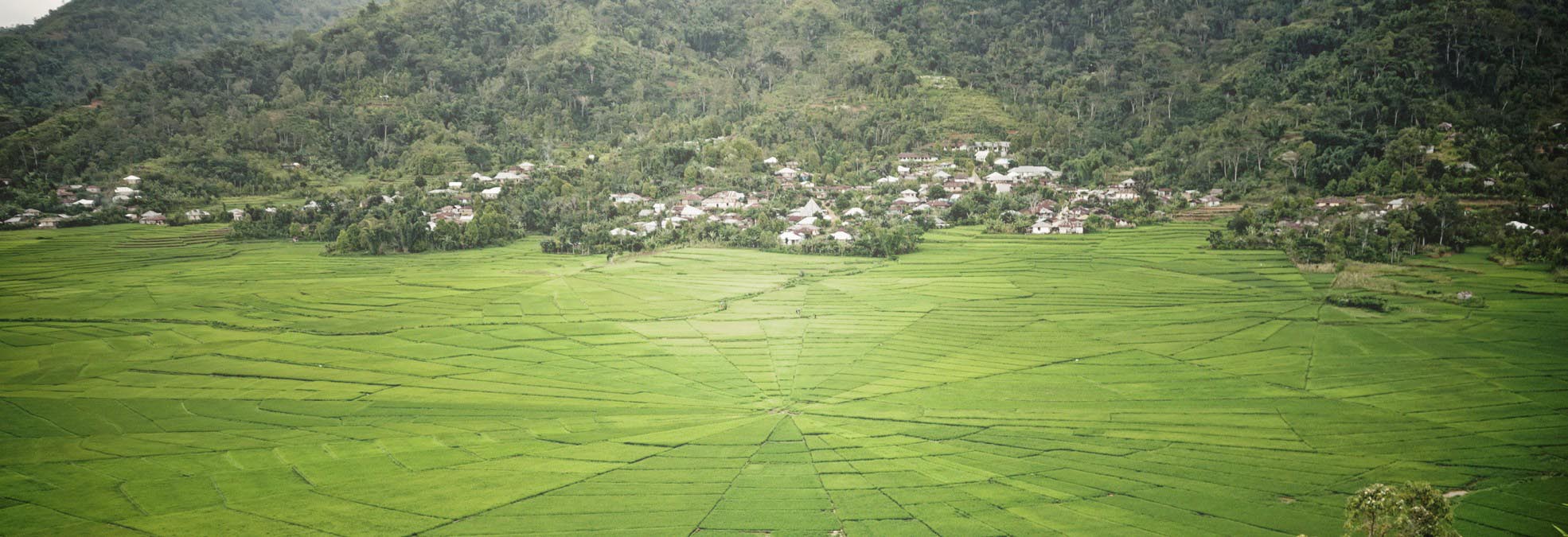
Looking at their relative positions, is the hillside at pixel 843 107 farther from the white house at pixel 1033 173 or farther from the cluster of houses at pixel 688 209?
the cluster of houses at pixel 688 209

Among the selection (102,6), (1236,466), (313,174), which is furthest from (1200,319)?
(102,6)

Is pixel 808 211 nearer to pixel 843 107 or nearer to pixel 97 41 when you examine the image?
pixel 843 107

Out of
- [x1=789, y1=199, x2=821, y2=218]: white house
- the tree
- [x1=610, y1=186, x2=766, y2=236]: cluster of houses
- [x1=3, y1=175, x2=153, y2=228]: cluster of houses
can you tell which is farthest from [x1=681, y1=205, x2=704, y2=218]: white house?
the tree

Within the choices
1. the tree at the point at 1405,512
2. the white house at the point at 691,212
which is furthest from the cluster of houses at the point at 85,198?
the tree at the point at 1405,512

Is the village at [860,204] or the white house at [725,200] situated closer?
the village at [860,204]

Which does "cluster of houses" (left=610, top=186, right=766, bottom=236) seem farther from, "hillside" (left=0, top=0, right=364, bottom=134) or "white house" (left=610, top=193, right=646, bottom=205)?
"hillside" (left=0, top=0, right=364, bottom=134)

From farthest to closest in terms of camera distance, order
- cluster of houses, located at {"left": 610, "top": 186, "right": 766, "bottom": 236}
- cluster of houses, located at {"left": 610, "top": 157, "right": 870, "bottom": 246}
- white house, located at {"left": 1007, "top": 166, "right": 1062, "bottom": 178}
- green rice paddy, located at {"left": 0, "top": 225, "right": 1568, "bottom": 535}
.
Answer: white house, located at {"left": 1007, "top": 166, "right": 1062, "bottom": 178} < cluster of houses, located at {"left": 610, "top": 186, "right": 766, "bottom": 236} < cluster of houses, located at {"left": 610, "top": 157, "right": 870, "bottom": 246} < green rice paddy, located at {"left": 0, "top": 225, "right": 1568, "bottom": 535}

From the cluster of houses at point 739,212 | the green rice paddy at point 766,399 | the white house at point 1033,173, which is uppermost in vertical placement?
the white house at point 1033,173
